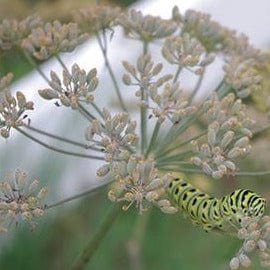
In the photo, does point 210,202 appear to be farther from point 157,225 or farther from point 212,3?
point 212,3

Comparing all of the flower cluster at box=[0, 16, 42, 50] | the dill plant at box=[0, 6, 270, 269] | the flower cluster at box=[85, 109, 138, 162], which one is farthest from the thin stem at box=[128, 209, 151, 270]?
the flower cluster at box=[85, 109, 138, 162]

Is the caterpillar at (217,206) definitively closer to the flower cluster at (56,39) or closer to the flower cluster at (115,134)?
the flower cluster at (115,134)

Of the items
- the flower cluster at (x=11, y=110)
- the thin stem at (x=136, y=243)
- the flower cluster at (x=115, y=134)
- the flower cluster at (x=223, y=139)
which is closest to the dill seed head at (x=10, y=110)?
the flower cluster at (x=11, y=110)

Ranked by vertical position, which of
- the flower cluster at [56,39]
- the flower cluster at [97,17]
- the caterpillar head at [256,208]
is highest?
the flower cluster at [97,17]

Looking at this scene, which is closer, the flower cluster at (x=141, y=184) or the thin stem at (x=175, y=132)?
the flower cluster at (x=141, y=184)

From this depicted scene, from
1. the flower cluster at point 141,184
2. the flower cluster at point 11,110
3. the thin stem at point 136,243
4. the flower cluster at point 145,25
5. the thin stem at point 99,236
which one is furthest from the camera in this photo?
the thin stem at point 136,243

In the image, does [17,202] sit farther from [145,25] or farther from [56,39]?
[145,25]

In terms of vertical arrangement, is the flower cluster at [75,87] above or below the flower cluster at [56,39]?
below

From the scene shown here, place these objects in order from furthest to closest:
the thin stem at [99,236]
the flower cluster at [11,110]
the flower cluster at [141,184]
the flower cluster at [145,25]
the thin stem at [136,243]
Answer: the thin stem at [136,243] < the flower cluster at [145,25] < the thin stem at [99,236] < the flower cluster at [11,110] < the flower cluster at [141,184]

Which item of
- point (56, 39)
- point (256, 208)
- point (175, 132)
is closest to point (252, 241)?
point (256, 208)
